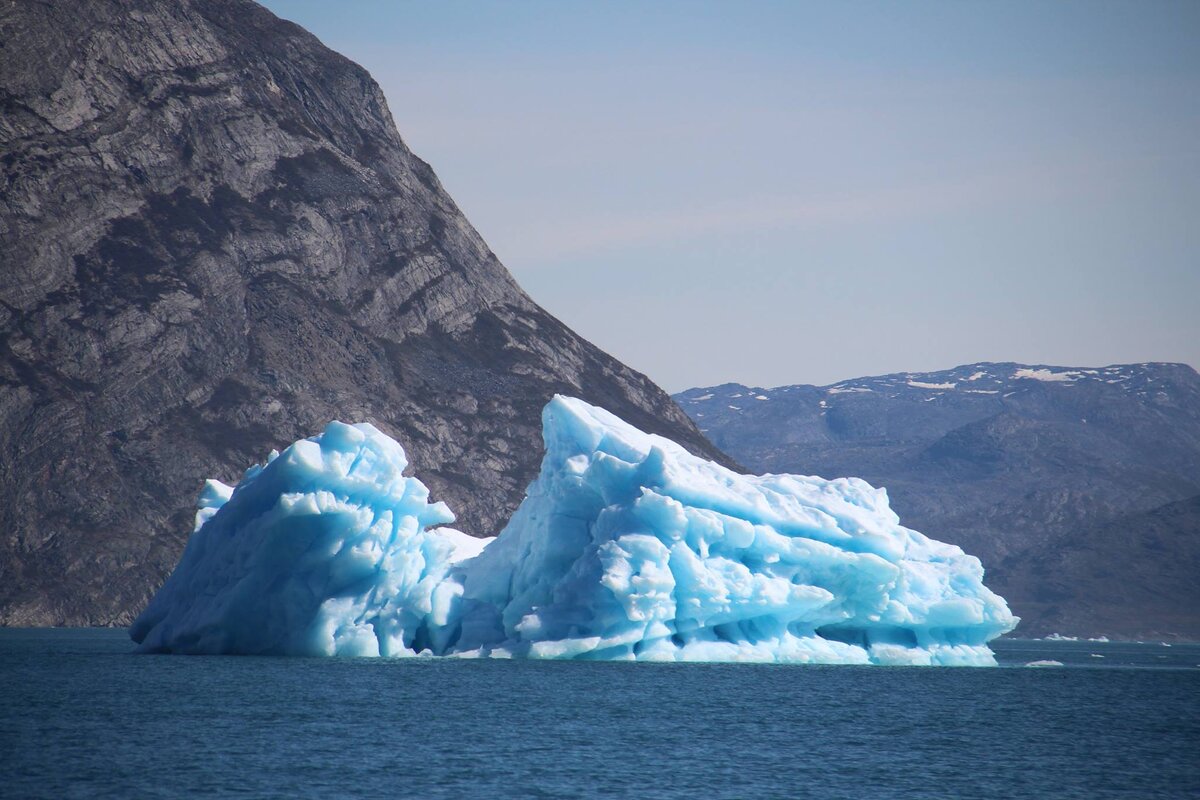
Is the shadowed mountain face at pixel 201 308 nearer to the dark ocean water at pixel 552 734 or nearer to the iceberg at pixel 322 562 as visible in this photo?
the dark ocean water at pixel 552 734

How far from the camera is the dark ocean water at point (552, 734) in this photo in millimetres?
31312

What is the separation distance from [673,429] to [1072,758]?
133 m

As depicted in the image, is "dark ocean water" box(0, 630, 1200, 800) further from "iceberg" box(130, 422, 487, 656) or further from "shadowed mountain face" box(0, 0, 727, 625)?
"shadowed mountain face" box(0, 0, 727, 625)

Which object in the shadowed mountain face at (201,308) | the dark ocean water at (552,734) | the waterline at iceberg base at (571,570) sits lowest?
the dark ocean water at (552,734)

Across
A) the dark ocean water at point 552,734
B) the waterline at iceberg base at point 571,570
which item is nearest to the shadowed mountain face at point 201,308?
the dark ocean water at point 552,734

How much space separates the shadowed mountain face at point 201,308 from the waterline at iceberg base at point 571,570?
230ft

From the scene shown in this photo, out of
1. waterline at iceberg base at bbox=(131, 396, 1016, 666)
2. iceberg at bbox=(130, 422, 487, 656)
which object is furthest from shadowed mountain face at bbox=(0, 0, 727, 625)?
waterline at iceberg base at bbox=(131, 396, 1016, 666)

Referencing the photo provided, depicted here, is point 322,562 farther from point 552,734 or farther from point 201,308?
point 201,308

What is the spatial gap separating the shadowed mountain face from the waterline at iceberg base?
70.2 m

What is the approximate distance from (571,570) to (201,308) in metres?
96.6

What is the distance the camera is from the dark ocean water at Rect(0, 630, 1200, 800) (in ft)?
103

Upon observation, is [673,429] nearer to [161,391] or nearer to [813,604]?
[161,391]

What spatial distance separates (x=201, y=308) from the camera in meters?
141

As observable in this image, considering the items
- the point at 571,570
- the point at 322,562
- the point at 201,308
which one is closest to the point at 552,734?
the point at 571,570
